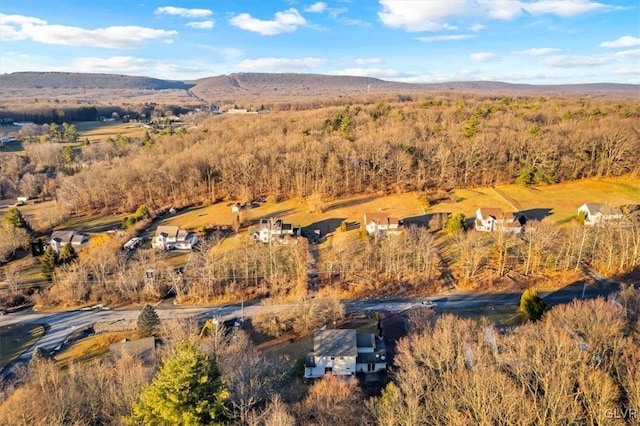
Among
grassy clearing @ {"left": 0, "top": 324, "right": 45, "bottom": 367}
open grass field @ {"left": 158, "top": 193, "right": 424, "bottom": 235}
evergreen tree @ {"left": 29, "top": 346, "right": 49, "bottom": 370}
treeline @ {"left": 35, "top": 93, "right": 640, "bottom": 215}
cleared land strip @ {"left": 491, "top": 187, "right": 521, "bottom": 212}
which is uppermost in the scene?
treeline @ {"left": 35, "top": 93, "right": 640, "bottom": 215}

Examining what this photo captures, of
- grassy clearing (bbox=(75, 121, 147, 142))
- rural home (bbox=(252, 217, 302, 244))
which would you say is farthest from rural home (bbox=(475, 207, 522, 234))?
grassy clearing (bbox=(75, 121, 147, 142))

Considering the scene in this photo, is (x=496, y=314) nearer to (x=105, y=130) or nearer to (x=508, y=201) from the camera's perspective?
(x=508, y=201)

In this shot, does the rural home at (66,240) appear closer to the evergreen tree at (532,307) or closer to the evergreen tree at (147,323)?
the evergreen tree at (147,323)

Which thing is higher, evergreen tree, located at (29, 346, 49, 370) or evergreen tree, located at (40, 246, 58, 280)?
evergreen tree, located at (40, 246, 58, 280)

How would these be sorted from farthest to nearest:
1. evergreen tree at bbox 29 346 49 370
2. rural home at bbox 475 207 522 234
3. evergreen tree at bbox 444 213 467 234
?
rural home at bbox 475 207 522 234 < evergreen tree at bbox 444 213 467 234 < evergreen tree at bbox 29 346 49 370

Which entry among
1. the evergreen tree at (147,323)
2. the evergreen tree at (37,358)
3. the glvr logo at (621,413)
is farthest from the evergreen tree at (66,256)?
the glvr logo at (621,413)

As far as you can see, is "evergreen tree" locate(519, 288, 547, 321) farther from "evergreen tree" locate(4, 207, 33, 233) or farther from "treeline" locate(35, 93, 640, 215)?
"evergreen tree" locate(4, 207, 33, 233)

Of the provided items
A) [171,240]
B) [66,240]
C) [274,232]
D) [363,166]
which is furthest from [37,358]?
[363,166]

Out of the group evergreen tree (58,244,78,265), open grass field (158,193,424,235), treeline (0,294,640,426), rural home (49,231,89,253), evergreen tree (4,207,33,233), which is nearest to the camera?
treeline (0,294,640,426)
